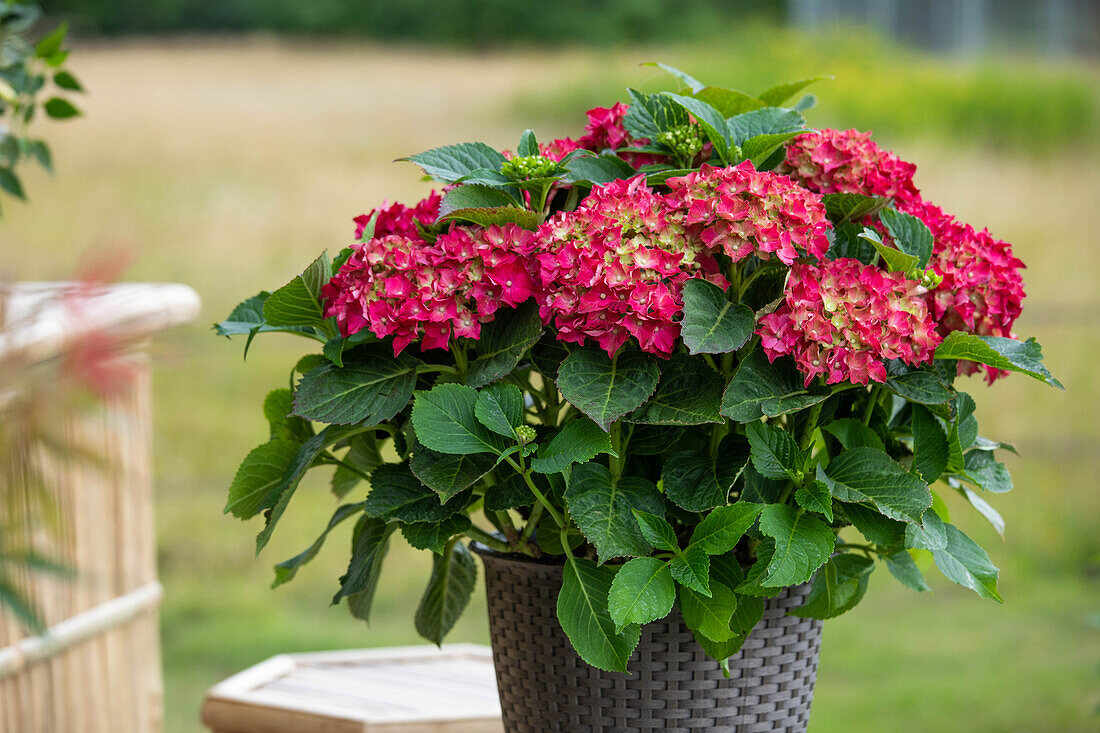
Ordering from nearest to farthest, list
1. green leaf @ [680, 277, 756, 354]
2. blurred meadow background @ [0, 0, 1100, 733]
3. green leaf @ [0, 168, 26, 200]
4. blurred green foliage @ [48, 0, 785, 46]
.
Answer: green leaf @ [680, 277, 756, 354], green leaf @ [0, 168, 26, 200], blurred meadow background @ [0, 0, 1100, 733], blurred green foliage @ [48, 0, 785, 46]

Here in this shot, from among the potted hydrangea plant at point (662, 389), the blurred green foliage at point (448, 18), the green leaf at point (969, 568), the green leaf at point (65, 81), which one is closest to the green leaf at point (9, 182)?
the green leaf at point (65, 81)

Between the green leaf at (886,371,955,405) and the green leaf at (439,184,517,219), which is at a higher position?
the green leaf at (439,184,517,219)

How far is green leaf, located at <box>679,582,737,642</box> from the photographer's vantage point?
1.87 ft

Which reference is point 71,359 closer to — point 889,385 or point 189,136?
point 889,385

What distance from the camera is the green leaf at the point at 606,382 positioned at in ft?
1.80

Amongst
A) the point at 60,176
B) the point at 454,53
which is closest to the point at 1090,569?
the point at 454,53

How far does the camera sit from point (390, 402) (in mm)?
607

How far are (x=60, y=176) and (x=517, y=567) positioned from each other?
8.93 ft

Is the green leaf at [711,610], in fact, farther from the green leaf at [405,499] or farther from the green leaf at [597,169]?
the green leaf at [597,169]

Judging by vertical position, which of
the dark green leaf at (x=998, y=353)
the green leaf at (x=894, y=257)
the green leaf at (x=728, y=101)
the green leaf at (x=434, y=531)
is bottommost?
the green leaf at (x=434, y=531)

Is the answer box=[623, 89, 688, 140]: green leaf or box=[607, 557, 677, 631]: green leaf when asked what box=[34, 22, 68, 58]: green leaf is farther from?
box=[607, 557, 677, 631]: green leaf

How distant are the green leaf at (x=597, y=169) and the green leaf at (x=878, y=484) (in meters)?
0.21

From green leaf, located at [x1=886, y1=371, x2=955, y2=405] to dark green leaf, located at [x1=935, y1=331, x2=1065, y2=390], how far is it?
2 cm

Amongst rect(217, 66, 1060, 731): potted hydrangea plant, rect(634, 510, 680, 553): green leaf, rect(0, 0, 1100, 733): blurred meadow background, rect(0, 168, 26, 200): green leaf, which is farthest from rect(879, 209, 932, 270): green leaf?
rect(0, 0, 1100, 733): blurred meadow background
